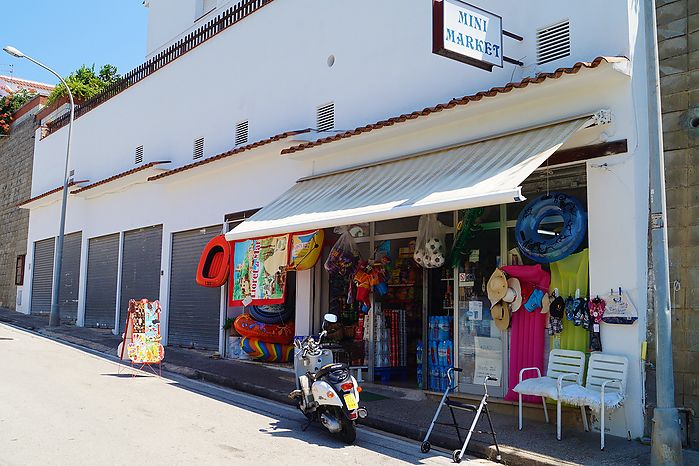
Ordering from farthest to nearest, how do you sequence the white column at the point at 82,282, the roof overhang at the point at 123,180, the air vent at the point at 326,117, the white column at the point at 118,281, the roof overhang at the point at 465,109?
the white column at the point at 82,282 < the white column at the point at 118,281 < the roof overhang at the point at 123,180 < the air vent at the point at 326,117 < the roof overhang at the point at 465,109

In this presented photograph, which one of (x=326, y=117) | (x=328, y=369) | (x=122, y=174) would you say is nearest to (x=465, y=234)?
(x=328, y=369)

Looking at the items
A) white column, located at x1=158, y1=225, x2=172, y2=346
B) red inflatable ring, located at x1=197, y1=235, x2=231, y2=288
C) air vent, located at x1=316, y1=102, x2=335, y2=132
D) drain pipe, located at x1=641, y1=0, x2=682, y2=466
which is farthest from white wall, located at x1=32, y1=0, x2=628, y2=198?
red inflatable ring, located at x1=197, y1=235, x2=231, y2=288

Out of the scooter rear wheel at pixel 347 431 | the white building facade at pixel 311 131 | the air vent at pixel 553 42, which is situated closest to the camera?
the scooter rear wheel at pixel 347 431

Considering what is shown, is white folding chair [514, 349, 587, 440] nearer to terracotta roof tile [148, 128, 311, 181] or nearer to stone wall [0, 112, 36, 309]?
terracotta roof tile [148, 128, 311, 181]

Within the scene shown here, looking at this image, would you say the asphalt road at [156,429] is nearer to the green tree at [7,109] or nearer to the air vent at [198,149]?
the air vent at [198,149]

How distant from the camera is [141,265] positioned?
1873cm

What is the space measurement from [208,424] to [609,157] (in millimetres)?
6126

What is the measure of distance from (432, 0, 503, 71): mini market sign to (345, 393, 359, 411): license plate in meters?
4.37

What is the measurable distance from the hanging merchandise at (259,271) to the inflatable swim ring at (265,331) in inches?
16.9

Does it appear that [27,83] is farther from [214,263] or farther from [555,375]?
[555,375]

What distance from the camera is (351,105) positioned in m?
12.6

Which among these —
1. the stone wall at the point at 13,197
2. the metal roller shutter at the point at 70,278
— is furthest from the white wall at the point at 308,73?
the stone wall at the point at 13,197

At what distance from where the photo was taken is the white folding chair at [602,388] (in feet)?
24.0

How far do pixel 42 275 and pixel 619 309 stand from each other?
23037 millimetres
